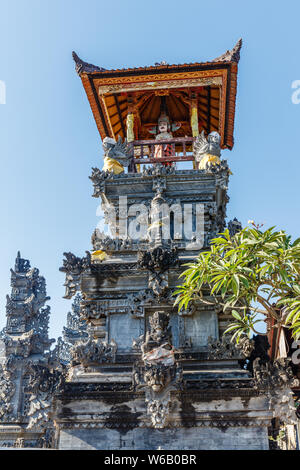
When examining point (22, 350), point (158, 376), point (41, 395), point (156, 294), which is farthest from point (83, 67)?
point (158, 376)

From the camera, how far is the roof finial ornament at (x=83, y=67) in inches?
808

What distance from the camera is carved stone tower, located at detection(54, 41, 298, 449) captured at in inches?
506

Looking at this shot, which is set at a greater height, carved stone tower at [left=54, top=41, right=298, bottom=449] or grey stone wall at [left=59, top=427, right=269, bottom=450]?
carved stone tower at [left=54, top=41, right=298, bottom=449]

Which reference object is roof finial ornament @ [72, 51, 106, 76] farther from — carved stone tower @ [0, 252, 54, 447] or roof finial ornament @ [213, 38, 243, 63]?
carved stone tower @ [0, 252, 54, 447]

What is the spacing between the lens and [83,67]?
20.6 m

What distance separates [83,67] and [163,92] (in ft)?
11.2

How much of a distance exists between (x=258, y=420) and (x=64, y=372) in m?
5.78

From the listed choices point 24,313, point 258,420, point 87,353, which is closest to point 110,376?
point 87,353

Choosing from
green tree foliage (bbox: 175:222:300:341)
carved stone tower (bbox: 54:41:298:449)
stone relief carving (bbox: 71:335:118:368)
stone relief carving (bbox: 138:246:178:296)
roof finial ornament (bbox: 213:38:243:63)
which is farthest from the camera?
roof finial ornament (bbox: 213:38:243:63)

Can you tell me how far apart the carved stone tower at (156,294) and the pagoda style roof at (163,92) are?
5cm

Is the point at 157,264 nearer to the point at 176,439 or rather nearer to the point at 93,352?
the point at 93,352

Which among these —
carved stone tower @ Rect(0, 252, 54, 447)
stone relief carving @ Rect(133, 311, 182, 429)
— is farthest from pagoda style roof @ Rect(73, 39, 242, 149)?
stone relief carving @ Rect(133, 311, 182, 429)

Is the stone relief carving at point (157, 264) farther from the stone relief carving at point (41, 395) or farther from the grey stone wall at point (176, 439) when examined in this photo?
the grey stone wall at point (176, 439)

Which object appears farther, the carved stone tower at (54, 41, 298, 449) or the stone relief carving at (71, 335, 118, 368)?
the stone relief carving at (71, 335, 118, 368)
